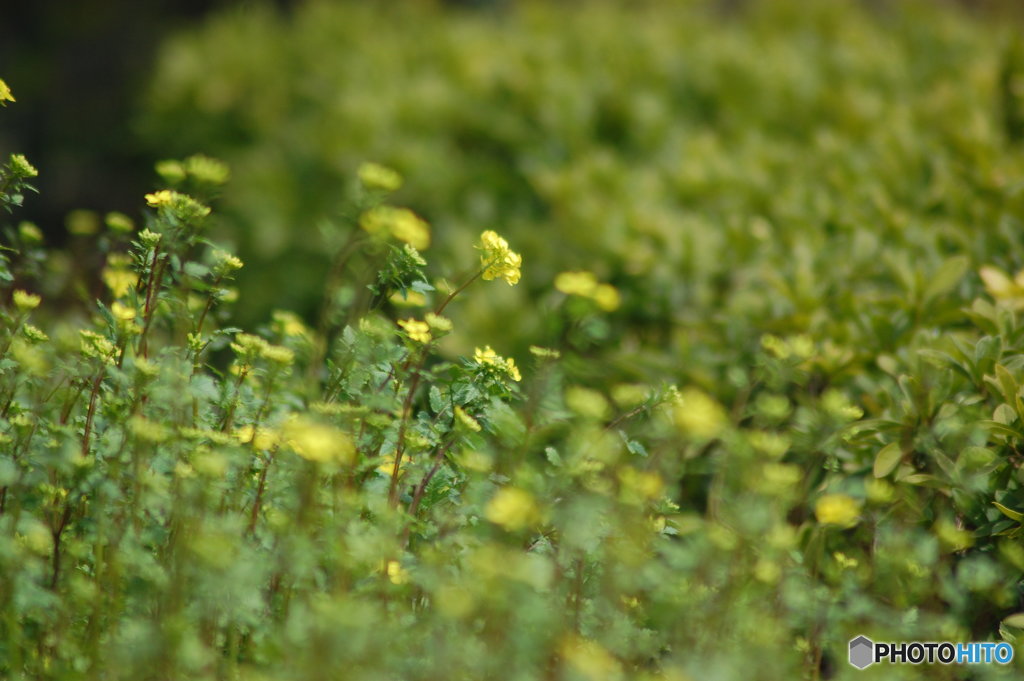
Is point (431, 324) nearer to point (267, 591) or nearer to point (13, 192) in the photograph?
point (267, 591)

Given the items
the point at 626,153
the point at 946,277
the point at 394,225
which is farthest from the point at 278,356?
the point at 626,153

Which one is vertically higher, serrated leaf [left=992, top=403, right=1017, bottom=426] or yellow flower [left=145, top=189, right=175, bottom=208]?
yellow flower [left=145, top=189, right=175, bottom=208]

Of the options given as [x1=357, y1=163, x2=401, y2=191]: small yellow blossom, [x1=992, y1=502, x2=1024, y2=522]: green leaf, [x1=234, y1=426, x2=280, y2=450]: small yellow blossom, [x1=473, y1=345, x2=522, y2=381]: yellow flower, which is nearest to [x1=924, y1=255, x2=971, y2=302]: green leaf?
[x1=992, y1=502, x2=1024, y2=522]: green leaf

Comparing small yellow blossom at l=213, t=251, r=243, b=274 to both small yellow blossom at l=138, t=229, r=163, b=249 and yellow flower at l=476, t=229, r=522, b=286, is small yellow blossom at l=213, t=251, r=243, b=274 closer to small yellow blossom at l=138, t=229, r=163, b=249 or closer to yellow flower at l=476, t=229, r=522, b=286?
small yellow blossom at l=138, t=229, r=163, b=249

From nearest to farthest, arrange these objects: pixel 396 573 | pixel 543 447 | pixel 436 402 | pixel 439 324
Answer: pixel 396 573
pixel 439 324
pixel 436 402
pixel 543 447

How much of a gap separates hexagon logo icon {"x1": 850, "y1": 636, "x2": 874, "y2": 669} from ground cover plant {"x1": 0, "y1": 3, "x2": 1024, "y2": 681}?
68mm

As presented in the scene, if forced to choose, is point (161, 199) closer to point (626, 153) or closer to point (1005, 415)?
point (1005, 415)

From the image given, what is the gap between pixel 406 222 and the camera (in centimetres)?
164

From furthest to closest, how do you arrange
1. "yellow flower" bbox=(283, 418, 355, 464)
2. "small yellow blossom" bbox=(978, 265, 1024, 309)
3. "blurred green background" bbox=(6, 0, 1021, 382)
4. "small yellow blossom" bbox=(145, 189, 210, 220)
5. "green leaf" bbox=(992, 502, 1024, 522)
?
1. "blurred green background" bbox=(6, 0, 1021, 382)
2. "small yellow blossom" bbox=(978, 265, 1024, 309)
3. "green leaf" bbox=(992, 502, 1024, 522)
4. "small yellow blossom" bbox=(145, 189, 210, 220)
5. "yellow flower" bbox=(283, 418, 355, 464)

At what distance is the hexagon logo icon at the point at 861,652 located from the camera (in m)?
1.71

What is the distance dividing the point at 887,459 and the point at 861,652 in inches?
20.2

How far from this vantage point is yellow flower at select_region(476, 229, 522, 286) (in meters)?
1.73

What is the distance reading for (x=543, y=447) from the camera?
2455mm

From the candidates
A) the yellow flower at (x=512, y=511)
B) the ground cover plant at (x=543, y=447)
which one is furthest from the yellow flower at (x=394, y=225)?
the yellow flower at (x=512, y=511)
